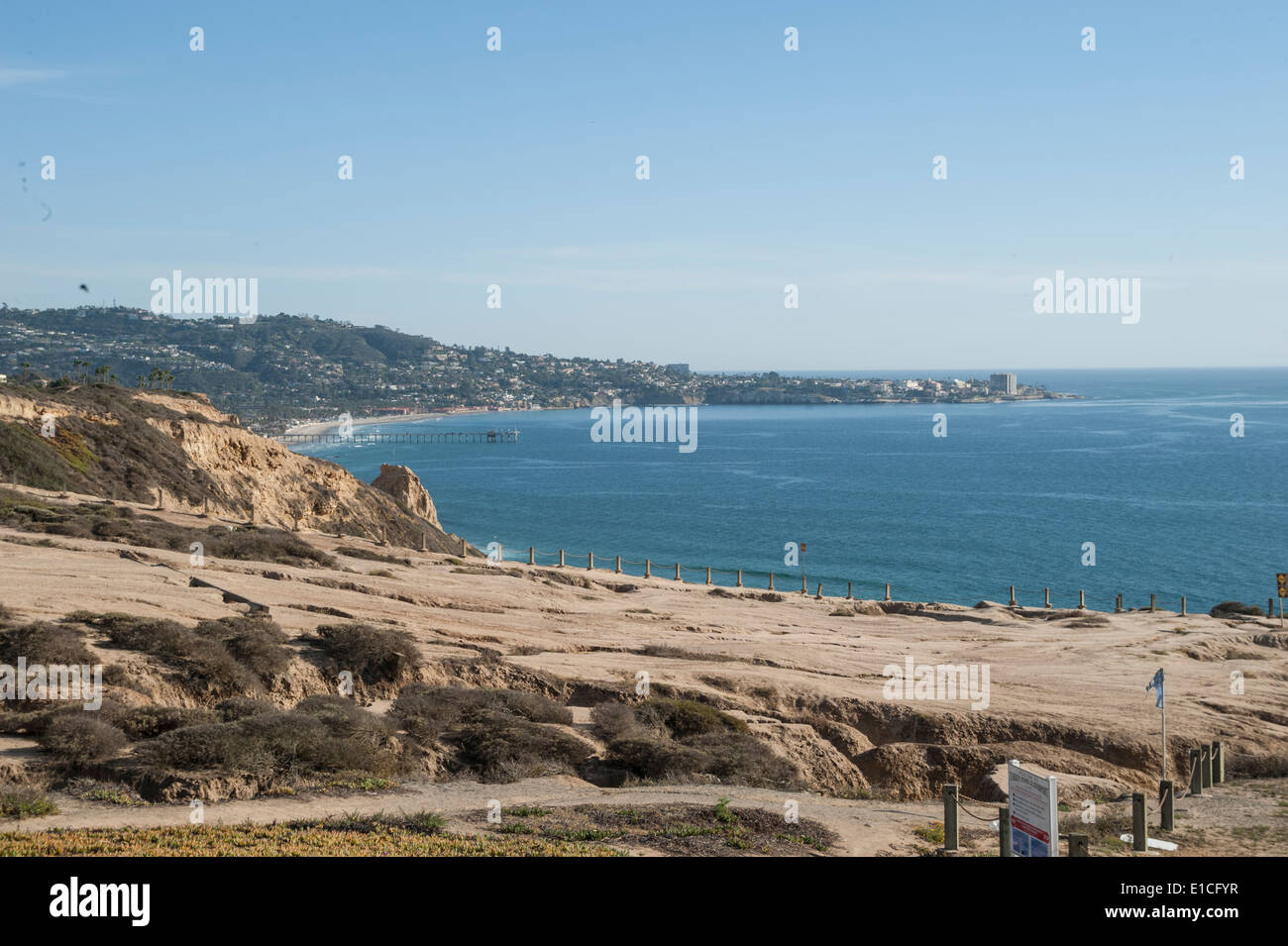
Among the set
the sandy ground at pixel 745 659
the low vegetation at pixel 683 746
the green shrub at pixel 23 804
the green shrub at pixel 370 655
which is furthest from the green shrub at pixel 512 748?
the green shrub at pixel 23 804

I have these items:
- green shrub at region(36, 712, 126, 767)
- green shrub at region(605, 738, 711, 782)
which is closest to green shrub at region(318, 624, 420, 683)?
green shrub at region(605, 738, 711, 782)

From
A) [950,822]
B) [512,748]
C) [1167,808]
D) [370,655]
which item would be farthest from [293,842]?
[1167,808]

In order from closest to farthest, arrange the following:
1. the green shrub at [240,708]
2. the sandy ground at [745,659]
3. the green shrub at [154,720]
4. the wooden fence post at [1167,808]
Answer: the wooden fence post at [1167,808], the sandy ground at [745,659], the green shrub at [154,720], the green shrub at [240,708]

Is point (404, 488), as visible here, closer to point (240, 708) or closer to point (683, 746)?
point (240, 708)

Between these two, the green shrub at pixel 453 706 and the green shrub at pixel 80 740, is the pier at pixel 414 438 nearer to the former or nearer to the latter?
the green shrub at pixel 453 706

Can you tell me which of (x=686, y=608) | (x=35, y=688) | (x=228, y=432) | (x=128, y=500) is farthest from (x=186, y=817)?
(x=228, y=432)
